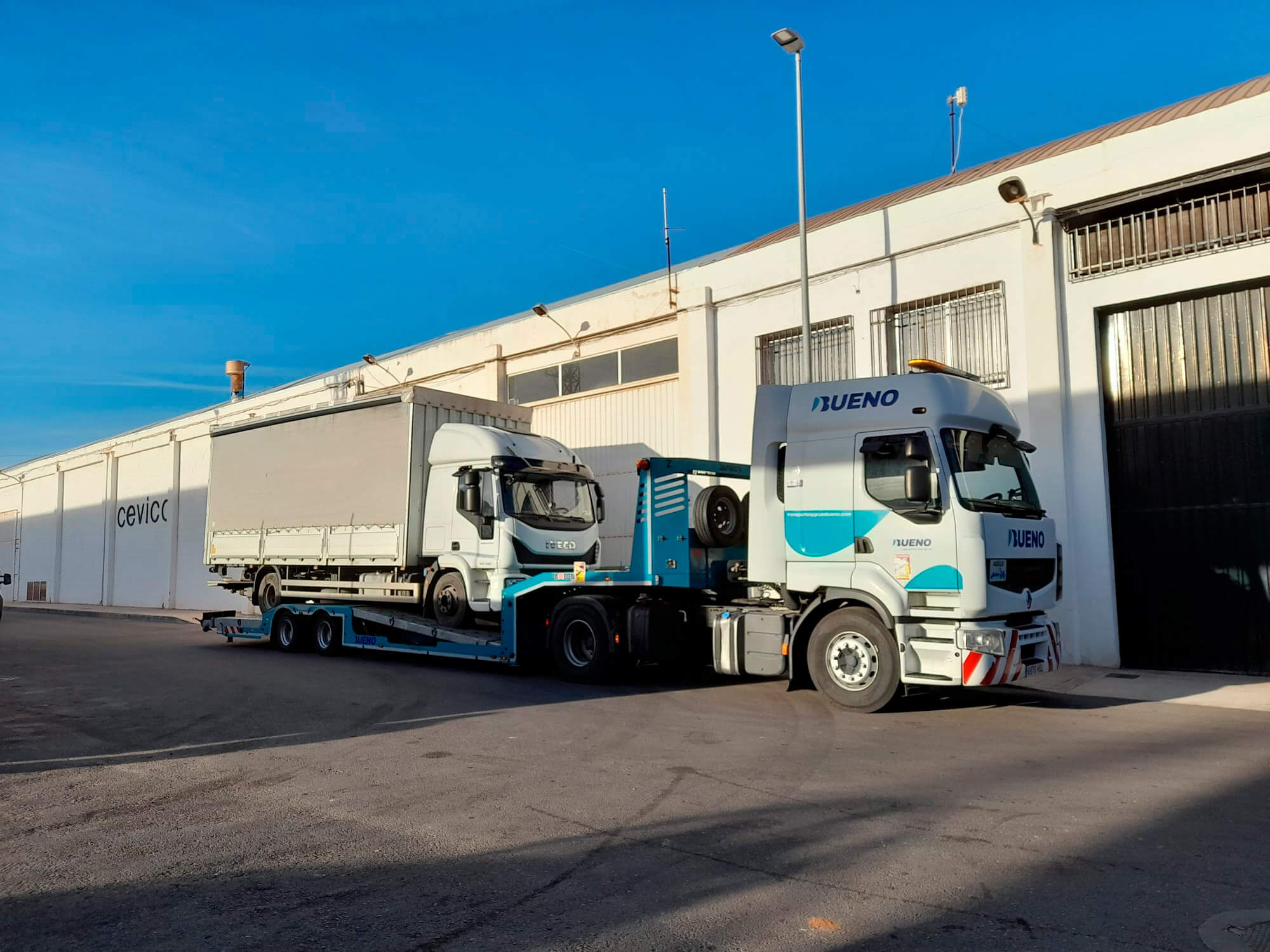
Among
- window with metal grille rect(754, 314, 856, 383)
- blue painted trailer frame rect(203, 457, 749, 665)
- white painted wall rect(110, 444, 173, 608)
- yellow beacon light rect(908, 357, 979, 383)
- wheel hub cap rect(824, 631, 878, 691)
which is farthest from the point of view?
white painted wall rect(110, 444, 173, 608)

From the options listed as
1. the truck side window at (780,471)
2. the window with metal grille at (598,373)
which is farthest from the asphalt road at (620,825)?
the window with metal grille at (598,373)

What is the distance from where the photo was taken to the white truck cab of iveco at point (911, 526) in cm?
873

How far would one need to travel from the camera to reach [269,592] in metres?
16.6

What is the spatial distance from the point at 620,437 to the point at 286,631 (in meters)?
7.20

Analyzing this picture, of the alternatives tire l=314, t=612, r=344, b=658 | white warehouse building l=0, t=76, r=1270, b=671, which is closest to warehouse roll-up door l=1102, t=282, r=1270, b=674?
white warehouse building l=0, t=76, r=1270, b=671

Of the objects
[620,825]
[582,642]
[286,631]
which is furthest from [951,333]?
[286,631]

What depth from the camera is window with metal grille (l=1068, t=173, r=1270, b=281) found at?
11961 mm

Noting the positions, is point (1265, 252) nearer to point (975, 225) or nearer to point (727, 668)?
point (975, 225)

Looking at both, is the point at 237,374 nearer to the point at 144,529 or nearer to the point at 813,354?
the point at 144,529

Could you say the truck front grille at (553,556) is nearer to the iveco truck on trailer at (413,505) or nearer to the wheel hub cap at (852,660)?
the iveco truck on trailer at (413,505)

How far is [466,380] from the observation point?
22703 millimetres

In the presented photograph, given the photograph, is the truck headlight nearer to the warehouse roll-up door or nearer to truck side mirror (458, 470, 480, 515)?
the warehouse roll-up door

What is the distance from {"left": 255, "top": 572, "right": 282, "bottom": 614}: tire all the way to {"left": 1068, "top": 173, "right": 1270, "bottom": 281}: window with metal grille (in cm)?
1305

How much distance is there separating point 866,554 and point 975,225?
7.16 metres
